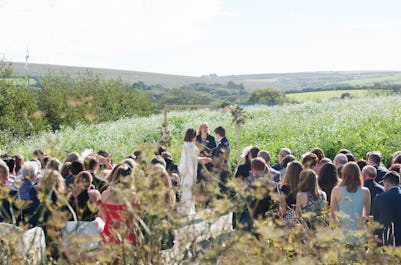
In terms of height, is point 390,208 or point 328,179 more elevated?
point 328,179

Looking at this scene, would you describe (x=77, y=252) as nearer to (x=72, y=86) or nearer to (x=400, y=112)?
(x=400, y=112)

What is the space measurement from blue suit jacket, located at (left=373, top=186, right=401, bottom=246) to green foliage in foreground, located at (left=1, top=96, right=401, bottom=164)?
17.7 feet

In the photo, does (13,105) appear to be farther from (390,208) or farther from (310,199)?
(390,208)

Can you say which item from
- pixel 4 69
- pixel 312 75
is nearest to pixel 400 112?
pixel 4 69

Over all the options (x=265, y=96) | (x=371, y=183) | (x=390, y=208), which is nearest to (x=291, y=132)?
(x=371, y=183)

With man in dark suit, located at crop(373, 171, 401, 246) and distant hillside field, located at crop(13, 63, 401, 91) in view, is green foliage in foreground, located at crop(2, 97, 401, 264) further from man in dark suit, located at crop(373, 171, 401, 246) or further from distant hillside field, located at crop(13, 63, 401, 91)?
distant hillside field, located at crop(13, 63, 401, 91)

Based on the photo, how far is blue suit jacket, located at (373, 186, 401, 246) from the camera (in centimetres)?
703

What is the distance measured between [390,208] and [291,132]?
15.4 metres

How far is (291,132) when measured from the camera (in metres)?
22.3

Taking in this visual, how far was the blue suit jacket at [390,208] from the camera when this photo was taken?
23.1 feet

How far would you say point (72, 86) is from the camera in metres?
51.8

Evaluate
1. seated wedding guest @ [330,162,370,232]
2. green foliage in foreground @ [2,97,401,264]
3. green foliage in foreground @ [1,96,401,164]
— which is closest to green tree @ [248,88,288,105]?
green foliage in foreground @ [2,97,401,264]

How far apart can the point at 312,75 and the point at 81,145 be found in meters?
125

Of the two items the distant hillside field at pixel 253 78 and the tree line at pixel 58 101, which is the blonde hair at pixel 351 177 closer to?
the tree line at pixel 58 101
